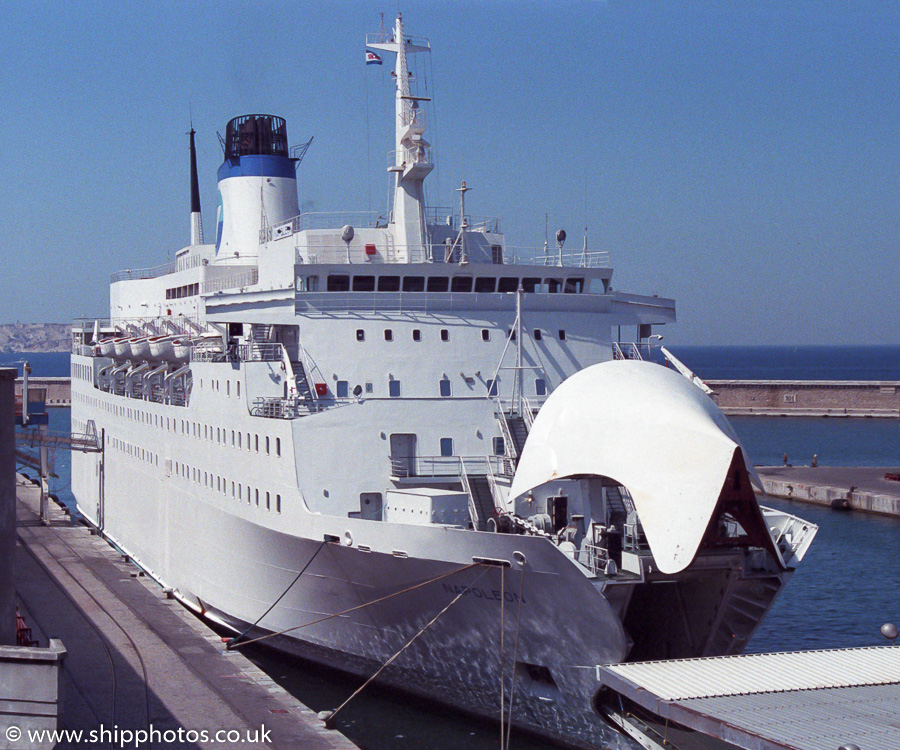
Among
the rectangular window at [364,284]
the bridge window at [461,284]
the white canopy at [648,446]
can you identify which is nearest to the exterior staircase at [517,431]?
the white canopy at [648,446]

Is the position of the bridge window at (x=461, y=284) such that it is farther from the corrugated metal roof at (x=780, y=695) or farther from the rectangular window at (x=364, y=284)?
the corrugated metal roof at (x=780, y=695)

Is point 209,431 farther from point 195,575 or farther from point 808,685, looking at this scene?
point 808,685

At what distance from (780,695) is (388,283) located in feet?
Result: 37.3

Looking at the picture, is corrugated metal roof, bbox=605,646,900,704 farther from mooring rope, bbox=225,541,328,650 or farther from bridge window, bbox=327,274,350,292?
bridge window, bbox=327,274,350,292

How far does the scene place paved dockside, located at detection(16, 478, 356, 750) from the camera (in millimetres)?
15477

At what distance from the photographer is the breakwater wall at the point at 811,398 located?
91000 millimetres

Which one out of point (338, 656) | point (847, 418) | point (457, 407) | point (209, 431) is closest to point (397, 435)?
point (457, 407)

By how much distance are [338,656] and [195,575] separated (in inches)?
251

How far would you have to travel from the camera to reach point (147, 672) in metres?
18.3

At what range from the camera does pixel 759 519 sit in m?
15.1

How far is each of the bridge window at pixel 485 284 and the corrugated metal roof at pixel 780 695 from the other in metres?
9.31

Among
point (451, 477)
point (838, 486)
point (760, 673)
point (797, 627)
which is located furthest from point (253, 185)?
point (838, 486)

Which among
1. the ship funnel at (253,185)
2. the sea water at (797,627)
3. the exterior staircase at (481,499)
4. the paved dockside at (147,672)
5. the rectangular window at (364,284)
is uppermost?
the ship funnel at (253,185)

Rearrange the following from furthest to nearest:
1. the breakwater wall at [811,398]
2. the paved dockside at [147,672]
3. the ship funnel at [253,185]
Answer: the breakwater wall at [811,398], the ship funnel at [253,185], the paved dockside at [147,672]
